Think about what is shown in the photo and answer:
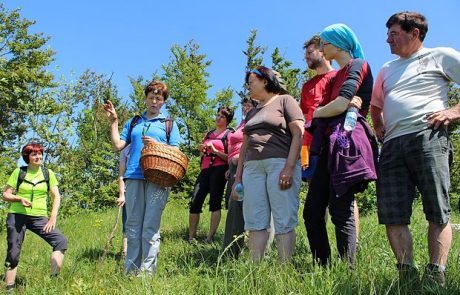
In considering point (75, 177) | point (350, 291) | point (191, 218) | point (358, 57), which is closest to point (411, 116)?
point (358, 57)

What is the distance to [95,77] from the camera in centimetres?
3025

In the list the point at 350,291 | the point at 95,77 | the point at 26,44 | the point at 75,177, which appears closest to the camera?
the point at 350,291

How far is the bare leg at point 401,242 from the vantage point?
302 centimetres

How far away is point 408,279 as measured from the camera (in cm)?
278

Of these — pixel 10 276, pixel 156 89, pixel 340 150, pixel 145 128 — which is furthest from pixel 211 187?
pixel 340 150

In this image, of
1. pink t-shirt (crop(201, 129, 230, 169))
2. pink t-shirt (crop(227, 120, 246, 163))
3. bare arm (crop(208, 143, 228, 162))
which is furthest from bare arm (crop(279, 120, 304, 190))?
pink t-shirt (crop(201, 129, 230, 169))

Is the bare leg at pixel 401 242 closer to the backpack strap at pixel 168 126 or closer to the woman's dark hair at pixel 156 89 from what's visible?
the backpack strap at pixel 168 126

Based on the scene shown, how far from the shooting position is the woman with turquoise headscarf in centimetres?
324

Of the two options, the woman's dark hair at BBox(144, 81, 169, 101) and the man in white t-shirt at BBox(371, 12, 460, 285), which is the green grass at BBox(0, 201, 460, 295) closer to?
the man in white t-shirt at BBox(371, 12, 460, 285)

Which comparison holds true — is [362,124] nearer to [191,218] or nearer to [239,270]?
[239,270]

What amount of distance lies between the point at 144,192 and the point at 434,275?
2764mm

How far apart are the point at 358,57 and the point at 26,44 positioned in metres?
24.5

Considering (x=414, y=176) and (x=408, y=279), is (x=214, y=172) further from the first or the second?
(x=408, y=279)

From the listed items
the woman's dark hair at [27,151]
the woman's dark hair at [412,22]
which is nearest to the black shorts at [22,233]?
the woman's dark hair at [27,151]
